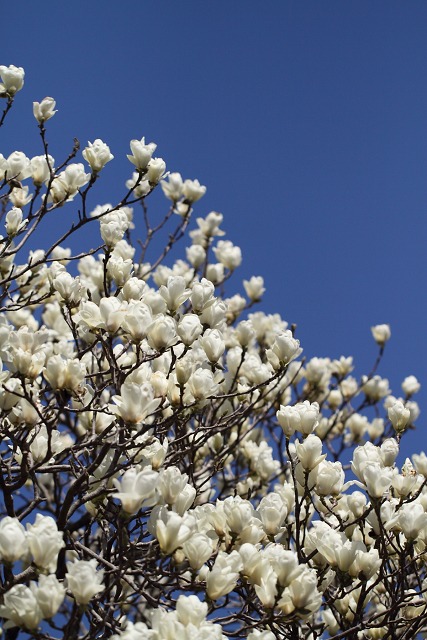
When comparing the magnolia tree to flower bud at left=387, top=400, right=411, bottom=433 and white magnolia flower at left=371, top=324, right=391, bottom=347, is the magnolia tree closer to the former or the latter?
flower bud at left=387, top=400, right=411, bottom=433

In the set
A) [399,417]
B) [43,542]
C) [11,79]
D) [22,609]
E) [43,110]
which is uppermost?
[11,79]

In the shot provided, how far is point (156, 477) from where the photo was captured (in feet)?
6.66

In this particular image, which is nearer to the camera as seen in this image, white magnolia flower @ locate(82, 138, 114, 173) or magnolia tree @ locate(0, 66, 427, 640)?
magnolia tree @ locate(0, 66, 427, 640)

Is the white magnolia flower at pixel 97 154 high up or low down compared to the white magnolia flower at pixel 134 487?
up

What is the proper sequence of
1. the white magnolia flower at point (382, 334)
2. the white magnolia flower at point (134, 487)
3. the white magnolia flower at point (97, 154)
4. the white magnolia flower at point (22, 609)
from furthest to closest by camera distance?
the white magnolia flower at point (382, 334)
the white magnolia flower at point (97, 154)
the white magnolia flower at point (134, 487)
the white magnolia flower at point (22, 609)

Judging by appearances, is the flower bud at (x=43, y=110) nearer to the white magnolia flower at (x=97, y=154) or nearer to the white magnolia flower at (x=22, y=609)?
the white magnolia flower at (x=97, y=154)

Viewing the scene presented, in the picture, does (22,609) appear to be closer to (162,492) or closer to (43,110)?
(162,492)

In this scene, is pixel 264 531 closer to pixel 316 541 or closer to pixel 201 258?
pixel 316 541

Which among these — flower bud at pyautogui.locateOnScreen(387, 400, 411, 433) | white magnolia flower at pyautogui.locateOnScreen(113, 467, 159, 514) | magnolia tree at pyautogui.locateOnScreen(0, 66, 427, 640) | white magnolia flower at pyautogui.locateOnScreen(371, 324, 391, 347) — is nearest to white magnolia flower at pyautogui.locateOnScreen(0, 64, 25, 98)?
magnolia tree at pyautogui.locateOnScreen(0, 66, 427, 640)

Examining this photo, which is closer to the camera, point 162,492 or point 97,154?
point 162,492

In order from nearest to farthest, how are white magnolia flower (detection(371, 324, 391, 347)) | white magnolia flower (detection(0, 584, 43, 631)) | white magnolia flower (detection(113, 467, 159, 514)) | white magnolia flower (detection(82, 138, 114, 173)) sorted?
1. white magnolia flower (detection(0, 584, 43, 631))
2. white magnolia flower (detection(113, 467, 159, 514))
3. white magnolia flower (detection(82, 138, 114, 173))
4. white magnolia flower (detection(371, 324, 391, 347))

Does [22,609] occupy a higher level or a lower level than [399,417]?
lower

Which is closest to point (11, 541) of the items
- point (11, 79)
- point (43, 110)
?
point (43, 110)

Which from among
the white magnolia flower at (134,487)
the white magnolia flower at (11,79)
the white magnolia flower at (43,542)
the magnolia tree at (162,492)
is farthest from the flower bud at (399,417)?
the white magnolia flower at (11,79)
